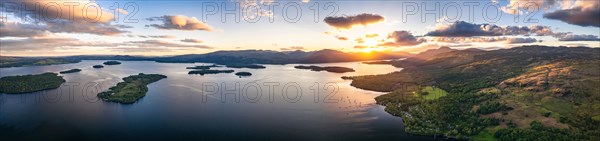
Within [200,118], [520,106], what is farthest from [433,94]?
[200,118]

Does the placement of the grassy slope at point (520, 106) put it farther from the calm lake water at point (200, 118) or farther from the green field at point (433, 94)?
the calm lake water at point (200, 118)

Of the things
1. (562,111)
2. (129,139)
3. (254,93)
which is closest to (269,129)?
(129,139)

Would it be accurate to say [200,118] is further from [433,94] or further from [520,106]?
[520,106]

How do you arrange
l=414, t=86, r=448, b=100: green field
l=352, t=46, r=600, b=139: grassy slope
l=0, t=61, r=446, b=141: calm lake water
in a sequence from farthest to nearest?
l=414, t=86, r=448, b=100: green field
l=352, t=46, r=600, b=139: grassy slope
l=0, t=61, r=446, b=141: calm lake water

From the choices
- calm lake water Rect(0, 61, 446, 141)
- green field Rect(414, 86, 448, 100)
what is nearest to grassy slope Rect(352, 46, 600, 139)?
green field Rect(414, 86, 448, 100)

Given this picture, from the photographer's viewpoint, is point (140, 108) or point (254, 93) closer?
point (140, 108)

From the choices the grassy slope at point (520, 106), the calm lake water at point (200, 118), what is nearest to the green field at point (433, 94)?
the grassy slope at point (520, 106)

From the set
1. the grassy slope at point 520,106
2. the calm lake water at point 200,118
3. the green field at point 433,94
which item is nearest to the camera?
the calm lake water at point 200,118

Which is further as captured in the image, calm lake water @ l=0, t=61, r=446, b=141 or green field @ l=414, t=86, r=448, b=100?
green field @ l=414, t=86, r=448, b=100

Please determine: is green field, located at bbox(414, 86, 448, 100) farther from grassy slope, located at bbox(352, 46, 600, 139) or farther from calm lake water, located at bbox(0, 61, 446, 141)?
calm lake water, located at bbox(0, 61, 446, 141)

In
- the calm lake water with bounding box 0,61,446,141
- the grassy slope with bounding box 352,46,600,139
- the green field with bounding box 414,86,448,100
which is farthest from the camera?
the green field with bounding box 414,86,448,100

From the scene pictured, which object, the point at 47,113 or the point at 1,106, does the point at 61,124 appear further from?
the point at 1,106
